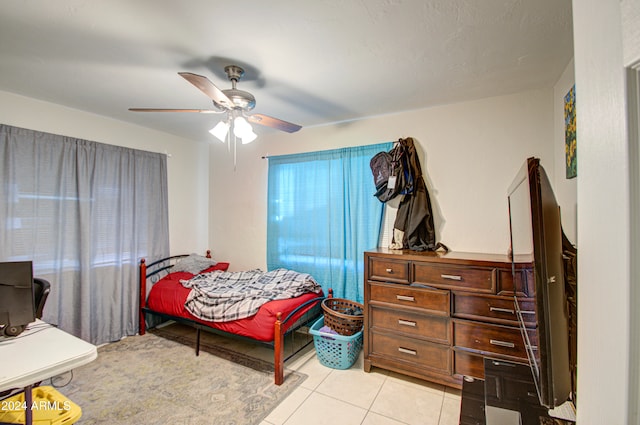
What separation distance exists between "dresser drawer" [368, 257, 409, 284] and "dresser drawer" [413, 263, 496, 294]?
8 centimetres

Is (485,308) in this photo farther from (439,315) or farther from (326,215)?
(326,215)

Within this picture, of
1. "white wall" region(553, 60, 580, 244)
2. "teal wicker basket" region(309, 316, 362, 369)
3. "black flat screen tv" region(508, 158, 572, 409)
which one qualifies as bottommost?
"teal wicker basket" region(309, 316, 362, 369)

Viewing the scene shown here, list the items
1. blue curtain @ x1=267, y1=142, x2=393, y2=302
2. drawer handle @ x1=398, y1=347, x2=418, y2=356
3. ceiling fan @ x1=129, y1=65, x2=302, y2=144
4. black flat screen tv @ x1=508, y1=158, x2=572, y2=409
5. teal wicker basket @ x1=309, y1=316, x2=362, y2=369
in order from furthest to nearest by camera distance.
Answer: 1. blue curtain @ x1=267, y1=142, x2=393, y2=302
2. teal wicker basket @ x1=309, y1=316, x2=362, y2=369
3. drawer handle @ x1=398, y1=347, x2=418, y2=356
4. ceiling fan @ x1=129, y1=65, x2=302, y2=144
5. black flat screen tv @ x1=508, y1=158, x2=572, y2=409

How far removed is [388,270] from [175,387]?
2.03m

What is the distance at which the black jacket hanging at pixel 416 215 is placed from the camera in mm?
2649

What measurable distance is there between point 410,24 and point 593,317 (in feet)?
5.38

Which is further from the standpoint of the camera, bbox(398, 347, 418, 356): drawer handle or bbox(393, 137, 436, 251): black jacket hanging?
bbox(393, 137, 436, 251): black jacket hanging

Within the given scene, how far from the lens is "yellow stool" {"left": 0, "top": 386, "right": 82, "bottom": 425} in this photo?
145 centimetres

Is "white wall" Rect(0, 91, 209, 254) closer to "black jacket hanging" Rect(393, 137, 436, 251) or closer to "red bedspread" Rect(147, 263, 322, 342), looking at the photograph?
"red bedspread" Rect(147, 263, 322, 342)

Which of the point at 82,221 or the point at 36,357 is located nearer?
the point at 36,357

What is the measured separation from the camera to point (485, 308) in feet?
6.63

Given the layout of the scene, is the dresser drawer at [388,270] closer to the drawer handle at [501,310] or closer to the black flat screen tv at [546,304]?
the drawer handle at [501,310]

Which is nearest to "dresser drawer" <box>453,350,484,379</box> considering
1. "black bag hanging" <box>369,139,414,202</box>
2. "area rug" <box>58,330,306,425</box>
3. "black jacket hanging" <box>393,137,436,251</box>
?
"black jacket hanging" <box>393,137,436,251</box>

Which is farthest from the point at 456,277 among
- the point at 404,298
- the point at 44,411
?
the point at 44,411
